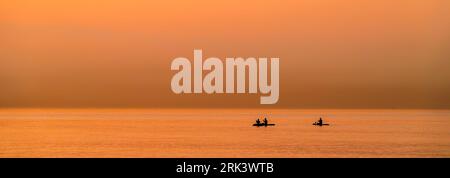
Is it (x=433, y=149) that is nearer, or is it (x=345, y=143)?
(x=433, y=149)

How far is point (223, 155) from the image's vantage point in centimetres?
3784

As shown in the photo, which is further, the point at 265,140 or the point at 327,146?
the point at 265,140
